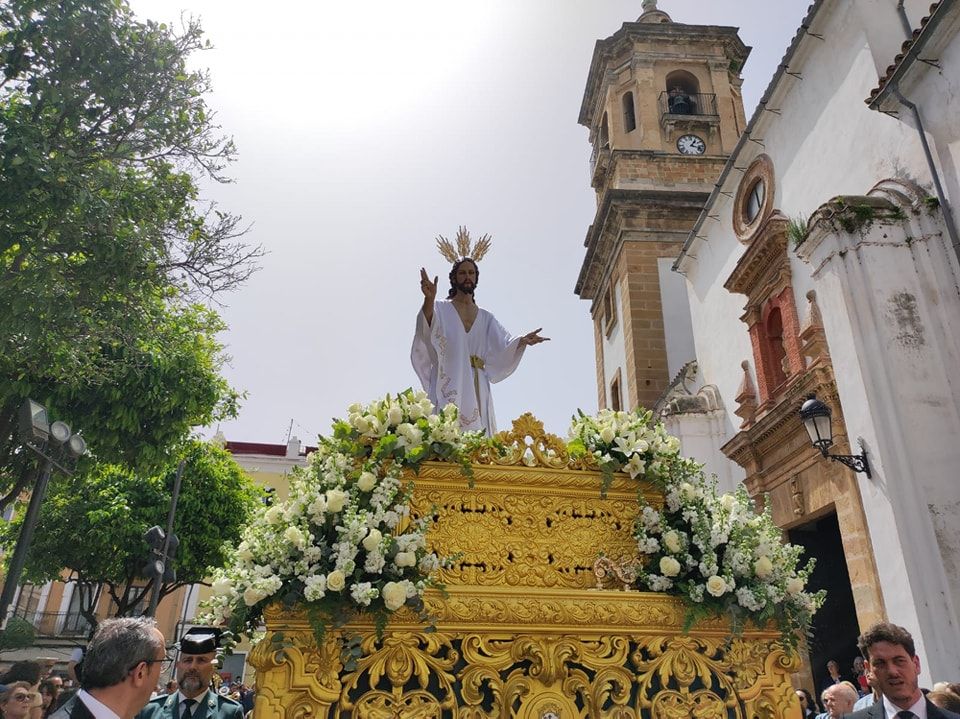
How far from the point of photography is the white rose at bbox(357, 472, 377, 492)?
3.35m

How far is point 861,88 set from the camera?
9859mm

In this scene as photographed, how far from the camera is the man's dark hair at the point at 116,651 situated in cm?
259

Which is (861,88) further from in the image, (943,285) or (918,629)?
(918,629)

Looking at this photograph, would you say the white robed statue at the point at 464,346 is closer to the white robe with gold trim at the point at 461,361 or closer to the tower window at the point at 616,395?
the white robe with gold trim at the point at 461,361

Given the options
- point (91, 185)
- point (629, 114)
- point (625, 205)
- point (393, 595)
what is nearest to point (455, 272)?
point (393, 595)

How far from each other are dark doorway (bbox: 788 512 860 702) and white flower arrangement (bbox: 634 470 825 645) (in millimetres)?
8314

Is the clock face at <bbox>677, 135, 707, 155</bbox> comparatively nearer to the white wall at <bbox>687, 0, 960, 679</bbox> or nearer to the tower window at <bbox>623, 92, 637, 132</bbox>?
the tower window at <bbox>623, 92, 637, 132</bbox>

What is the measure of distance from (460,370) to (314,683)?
249 cm

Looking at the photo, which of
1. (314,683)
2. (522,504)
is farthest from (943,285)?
(314,683)

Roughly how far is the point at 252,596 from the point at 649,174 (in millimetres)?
19932

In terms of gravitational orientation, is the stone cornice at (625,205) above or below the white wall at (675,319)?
above

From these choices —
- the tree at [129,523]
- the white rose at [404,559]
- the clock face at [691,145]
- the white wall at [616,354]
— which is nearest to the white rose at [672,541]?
the white rose at [404,559]

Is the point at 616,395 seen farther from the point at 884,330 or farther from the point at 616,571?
the point at 616,571

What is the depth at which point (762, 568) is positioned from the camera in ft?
11.5
